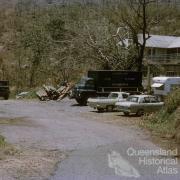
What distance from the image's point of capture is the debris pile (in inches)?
1873

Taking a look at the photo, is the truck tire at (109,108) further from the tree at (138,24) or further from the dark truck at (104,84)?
the tree at (138,24)

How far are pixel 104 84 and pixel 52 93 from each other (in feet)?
21.3

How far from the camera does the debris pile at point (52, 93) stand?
1873 inches

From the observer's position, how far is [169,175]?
45.0 feet

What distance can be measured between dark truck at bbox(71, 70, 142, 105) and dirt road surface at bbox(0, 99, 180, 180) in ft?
31.8

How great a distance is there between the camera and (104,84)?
4369 centimetres

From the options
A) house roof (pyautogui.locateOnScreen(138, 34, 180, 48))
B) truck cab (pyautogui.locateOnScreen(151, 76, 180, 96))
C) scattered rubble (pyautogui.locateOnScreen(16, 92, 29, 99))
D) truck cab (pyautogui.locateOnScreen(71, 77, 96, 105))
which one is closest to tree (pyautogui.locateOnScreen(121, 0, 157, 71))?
truck cab (pyautogui.locateOnScreen(151, 76, 180, 96))

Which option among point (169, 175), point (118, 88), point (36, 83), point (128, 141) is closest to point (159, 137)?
point (128, 141)

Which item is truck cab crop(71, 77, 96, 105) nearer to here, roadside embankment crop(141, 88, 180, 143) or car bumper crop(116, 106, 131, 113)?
car bumper crop(116, 106, 131, 113)

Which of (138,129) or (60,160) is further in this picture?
(138,129)

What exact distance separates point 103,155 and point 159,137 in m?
6.10

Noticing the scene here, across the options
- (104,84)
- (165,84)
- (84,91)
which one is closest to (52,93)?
(104,84)

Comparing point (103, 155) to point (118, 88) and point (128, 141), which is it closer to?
point (128, 141)

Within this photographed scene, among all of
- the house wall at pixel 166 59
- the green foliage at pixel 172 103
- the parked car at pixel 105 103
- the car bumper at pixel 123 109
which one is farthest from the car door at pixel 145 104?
the house wall at pixel 166 59
